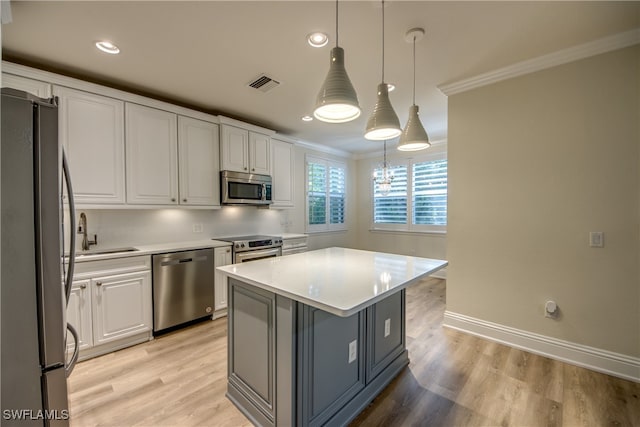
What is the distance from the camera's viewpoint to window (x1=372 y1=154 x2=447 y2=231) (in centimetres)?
494

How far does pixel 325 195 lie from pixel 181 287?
3342 mm

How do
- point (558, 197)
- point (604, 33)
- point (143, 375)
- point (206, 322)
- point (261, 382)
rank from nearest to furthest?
point (261, 382) < point (604, 33) < point (143, 375) < point (558, 197) < point (206, 322)

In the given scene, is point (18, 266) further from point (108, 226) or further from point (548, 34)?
point (548, 34)

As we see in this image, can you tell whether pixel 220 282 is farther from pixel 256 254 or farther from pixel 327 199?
pixel 327 199

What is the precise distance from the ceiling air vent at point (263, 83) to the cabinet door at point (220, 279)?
1.85m

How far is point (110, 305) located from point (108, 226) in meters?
0.88

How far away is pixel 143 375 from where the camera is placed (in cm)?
216

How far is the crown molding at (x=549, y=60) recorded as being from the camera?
203cm

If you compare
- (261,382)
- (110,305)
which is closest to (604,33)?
(261,382)

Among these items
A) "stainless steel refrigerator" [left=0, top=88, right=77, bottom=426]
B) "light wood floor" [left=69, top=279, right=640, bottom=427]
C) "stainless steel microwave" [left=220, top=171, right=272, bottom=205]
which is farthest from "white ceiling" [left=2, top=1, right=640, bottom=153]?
"light wood floor" [left=69, top=279, right=640, bottom=427]

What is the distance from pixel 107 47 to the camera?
83.1 inches

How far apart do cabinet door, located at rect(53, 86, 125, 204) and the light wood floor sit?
5.02 ft

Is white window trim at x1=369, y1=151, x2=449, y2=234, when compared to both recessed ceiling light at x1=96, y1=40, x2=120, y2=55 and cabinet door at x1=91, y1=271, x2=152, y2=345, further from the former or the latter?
recessed ceiling light at x1=96, y1=40, x2=120, y2=55

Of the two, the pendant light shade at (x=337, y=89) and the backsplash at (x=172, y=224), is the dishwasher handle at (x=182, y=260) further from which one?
the pendant light shade at (x=337, y=89)
